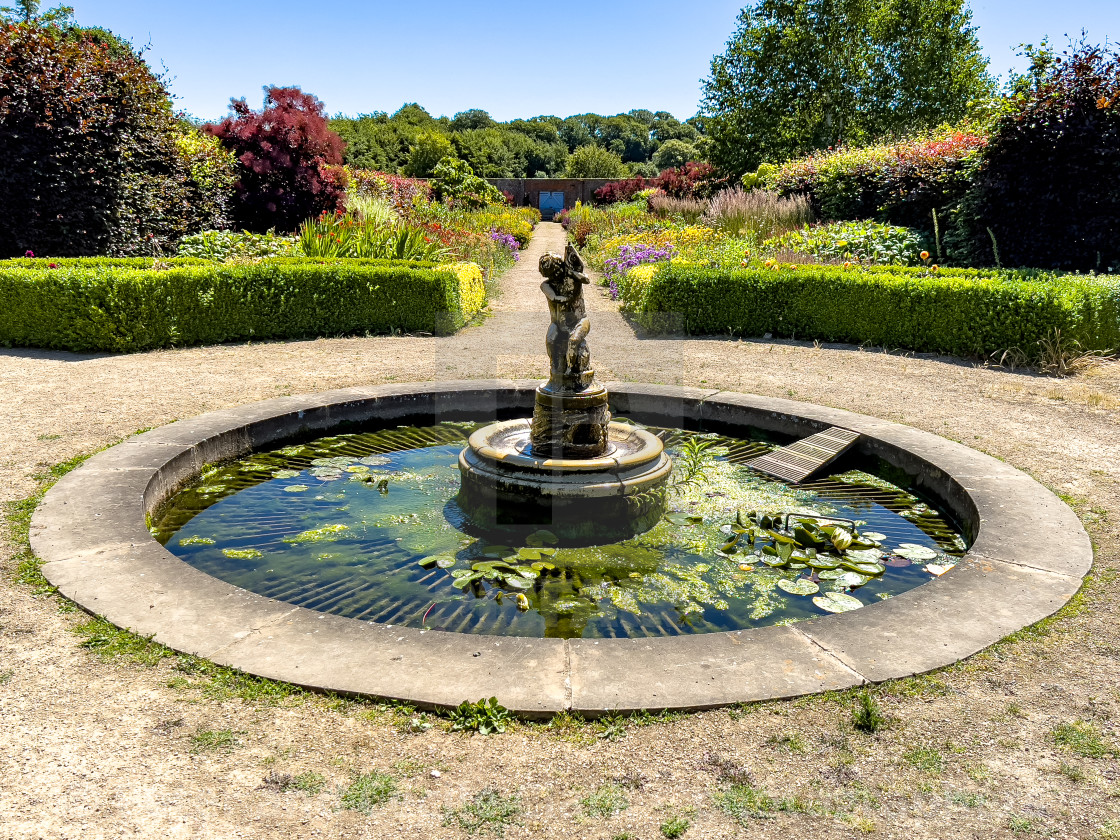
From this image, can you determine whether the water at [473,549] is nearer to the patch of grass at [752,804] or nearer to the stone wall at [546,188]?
the patch of grass at [752,804]

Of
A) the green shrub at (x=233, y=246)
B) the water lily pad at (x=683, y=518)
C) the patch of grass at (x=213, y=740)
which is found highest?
the green shrub at (x=233, y=246)

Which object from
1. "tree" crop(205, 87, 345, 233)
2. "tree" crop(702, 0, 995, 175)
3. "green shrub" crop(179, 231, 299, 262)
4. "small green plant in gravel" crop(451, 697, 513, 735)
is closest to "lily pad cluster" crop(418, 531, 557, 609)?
"small green plant in gravel" crop(451, 697, 513, 735)

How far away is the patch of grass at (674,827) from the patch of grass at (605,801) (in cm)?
12

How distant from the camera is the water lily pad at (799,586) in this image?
3.64 metres

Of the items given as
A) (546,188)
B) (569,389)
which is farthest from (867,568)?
(546,188)

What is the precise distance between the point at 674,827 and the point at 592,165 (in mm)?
55182

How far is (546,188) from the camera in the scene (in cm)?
5238

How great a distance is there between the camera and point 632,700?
243 centimetres

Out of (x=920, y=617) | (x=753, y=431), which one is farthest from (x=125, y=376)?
(x=920, y=617)

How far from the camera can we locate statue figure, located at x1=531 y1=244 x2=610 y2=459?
4.51 metres

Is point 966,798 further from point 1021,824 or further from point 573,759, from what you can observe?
point 573,759

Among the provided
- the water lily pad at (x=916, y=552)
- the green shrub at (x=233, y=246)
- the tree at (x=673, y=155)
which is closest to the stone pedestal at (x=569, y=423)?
the water lily pad at (x=916, y=552)

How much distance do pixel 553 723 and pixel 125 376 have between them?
22.0 ft

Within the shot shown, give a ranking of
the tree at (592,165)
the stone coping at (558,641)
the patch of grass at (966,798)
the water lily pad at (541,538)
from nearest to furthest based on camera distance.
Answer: the patch of grass at (966,798)
the stone coping at (558,641)
the water lily pad at (541,538)
the tree at (592,165)
